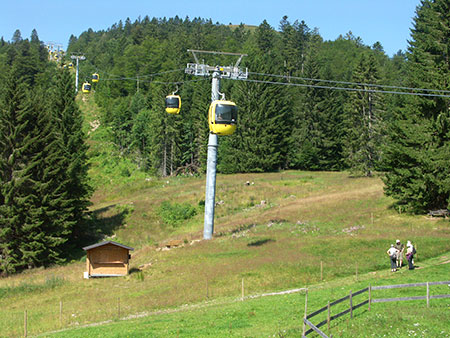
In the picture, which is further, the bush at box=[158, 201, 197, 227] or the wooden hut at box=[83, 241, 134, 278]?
the bush at box=[158, 201, 197, 227]

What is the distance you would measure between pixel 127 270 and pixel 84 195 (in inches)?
942

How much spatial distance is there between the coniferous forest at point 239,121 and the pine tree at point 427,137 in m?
0.10

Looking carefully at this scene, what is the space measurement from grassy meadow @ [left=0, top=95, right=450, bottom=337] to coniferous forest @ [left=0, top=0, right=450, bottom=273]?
13.3 ft

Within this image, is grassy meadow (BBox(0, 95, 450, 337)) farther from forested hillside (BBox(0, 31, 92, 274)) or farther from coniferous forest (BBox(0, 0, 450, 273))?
coniferous forest (BBox(0, 0, 450, 273))

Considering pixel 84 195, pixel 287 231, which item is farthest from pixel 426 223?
pixel 84 195

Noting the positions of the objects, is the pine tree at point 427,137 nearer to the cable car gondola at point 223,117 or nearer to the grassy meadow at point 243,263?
the grassy meadow at point 243,263

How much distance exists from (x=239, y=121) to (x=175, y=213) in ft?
99.8

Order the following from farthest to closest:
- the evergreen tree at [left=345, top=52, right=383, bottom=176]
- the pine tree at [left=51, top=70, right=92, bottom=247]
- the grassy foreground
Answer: the evergreen tree at [left=345, top=52, right=383, bottom=176]
the pine tree at [left=51, top=70, right=92, bottom=247]
the grassy foreground

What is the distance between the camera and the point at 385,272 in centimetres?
2697

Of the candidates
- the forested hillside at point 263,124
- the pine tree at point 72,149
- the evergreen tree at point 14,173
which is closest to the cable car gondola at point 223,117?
the evergreen tree at point 14,173

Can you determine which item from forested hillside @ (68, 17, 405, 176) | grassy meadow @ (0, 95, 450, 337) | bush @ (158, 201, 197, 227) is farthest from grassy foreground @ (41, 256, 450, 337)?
forested hillside @ (68, 17, 405, 176)

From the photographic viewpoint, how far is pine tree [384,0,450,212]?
125 feet

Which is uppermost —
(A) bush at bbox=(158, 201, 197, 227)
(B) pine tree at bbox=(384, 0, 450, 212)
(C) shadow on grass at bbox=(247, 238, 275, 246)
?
(B) pine tree at bbox=(384, 0, 450, 212)

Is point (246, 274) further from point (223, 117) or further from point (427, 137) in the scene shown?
point (427, 137)
